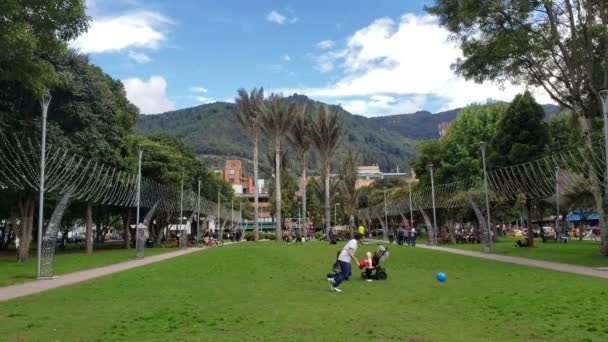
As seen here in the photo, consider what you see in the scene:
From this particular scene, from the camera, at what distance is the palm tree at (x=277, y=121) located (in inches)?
2301

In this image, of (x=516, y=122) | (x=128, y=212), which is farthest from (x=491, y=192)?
(x=128, y=212)

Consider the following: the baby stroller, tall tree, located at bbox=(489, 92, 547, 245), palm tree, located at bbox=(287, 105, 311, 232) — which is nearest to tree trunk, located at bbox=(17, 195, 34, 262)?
the baby stroller

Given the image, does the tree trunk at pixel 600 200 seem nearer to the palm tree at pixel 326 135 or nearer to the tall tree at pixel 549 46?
the tall tree at pixel 549 46

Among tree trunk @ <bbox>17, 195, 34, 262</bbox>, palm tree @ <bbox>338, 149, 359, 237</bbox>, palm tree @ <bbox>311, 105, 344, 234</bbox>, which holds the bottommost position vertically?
tree trunk @ <bbox>17, 195, 34, 262</bbox>

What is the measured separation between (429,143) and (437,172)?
4.32 metres

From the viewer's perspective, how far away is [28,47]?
56.6ft

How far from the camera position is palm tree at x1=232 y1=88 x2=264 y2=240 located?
61166mm

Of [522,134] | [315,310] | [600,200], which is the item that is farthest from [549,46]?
[315,310]

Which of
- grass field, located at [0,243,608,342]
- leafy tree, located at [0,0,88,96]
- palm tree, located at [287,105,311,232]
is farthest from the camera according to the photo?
palm tree, located at [287,105,311,232]

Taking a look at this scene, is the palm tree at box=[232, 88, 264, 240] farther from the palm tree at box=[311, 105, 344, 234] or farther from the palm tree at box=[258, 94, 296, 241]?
the palm tree at box=[311, 105, 344, 234]

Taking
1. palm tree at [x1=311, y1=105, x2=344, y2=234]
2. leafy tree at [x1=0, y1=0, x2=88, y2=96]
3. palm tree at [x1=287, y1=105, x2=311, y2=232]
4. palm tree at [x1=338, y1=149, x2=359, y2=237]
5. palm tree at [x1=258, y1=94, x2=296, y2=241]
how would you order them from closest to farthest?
leafy tree at [x1=0, y1=0, x2=88, y2=96], palm tree at [x1=258, y1=94, x2=296, y2=241], palm tree at [x1=311, y1=105, x2=344, y2=234], palm tree at [x1=287, y1=105, x2=311, y2=232], palm tree at [x1=338, y1=149, x2=359, y2=237]

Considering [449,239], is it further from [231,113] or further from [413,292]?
[413,292]

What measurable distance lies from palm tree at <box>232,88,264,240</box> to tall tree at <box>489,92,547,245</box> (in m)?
27.0

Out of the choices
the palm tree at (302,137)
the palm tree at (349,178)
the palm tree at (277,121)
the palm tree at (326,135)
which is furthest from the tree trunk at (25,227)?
the palm tree at (349,178)
